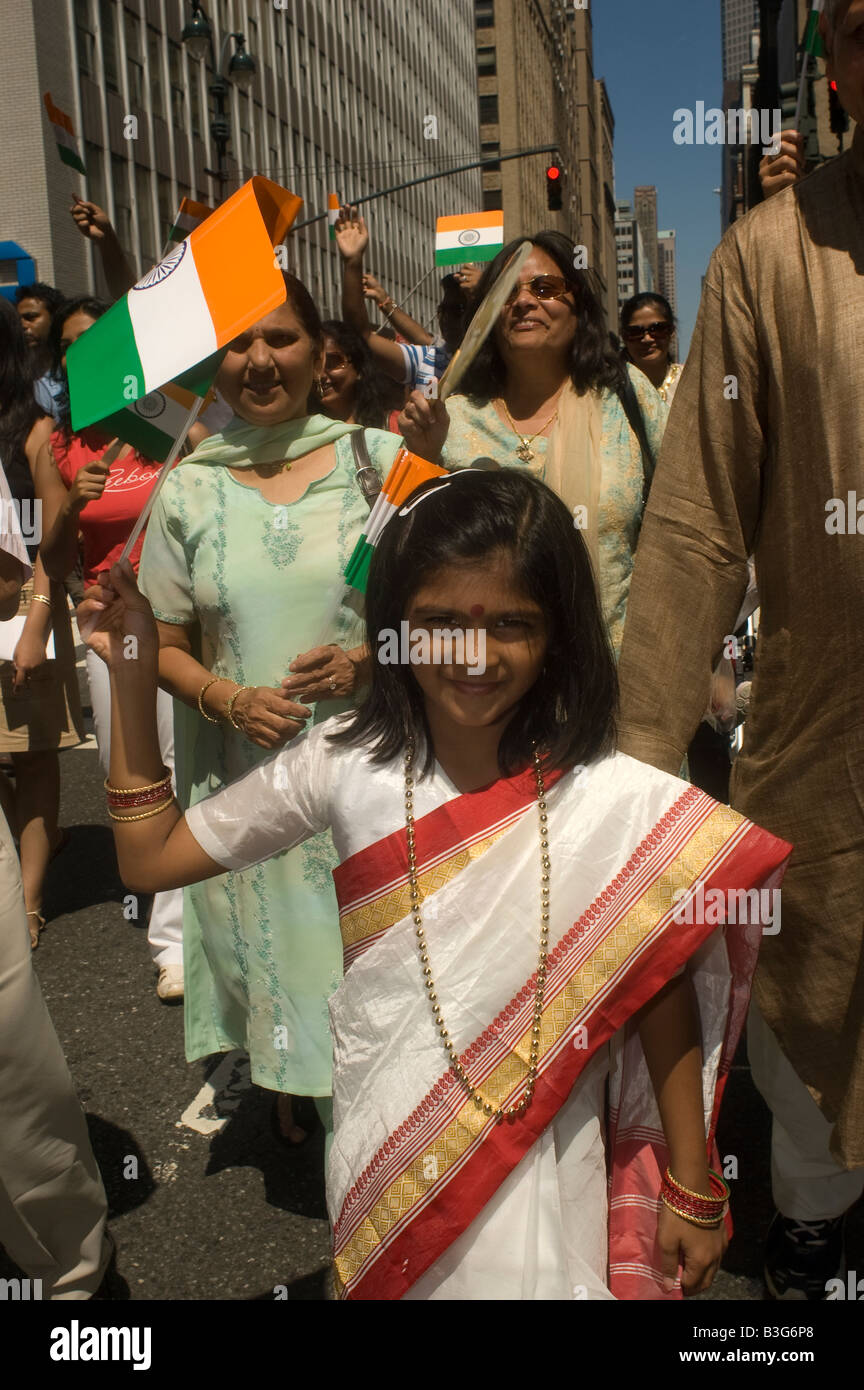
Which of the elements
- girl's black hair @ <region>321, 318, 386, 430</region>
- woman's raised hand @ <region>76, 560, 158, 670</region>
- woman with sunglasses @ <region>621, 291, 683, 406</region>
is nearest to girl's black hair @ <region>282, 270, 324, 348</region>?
woman's raised hand @ <region>76, 560, 158, 670</region>

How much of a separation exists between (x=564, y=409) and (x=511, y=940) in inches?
64.7

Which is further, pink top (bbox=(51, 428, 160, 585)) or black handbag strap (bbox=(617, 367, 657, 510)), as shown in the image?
pink top (bbox=(51, 428, 160, 585))

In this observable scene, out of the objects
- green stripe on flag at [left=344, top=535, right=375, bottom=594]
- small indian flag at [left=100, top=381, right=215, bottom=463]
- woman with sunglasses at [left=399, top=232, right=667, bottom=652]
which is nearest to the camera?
small indian flag at [left=100, top=381, right=215, bottom=463]

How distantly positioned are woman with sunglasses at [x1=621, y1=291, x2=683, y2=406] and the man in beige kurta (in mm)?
3469

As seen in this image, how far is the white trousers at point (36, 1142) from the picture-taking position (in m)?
2.20

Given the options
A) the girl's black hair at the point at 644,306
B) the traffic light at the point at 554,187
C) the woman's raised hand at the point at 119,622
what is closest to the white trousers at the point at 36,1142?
the woman's raised hand at the point at 119,622

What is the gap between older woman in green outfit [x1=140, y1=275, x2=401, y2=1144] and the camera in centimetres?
263

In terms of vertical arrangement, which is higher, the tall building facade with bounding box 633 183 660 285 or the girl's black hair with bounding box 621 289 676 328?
the tall building facade with bounding box 633 183 660 285

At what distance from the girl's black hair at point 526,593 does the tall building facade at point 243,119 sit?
345 cm

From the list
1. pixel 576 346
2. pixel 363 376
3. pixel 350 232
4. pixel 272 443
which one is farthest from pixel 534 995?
pixel 363 376

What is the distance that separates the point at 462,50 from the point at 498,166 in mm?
7121

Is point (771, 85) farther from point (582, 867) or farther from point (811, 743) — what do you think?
point (582, 867)

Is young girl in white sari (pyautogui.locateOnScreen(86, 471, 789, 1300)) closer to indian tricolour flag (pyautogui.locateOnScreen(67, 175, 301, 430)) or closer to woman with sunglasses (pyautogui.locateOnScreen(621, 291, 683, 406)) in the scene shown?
indian tricolour flag (pyautogui.locateOnScreen(67, 175, 301, 430))

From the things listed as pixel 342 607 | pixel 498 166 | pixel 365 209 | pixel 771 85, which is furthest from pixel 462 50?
pixel 342 607
